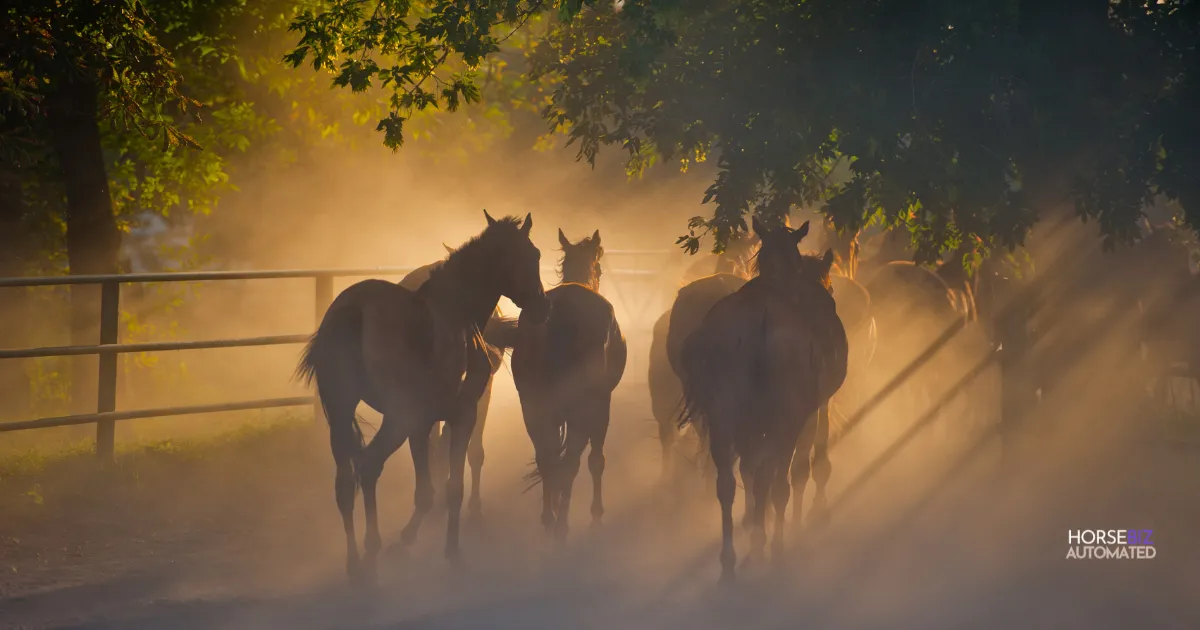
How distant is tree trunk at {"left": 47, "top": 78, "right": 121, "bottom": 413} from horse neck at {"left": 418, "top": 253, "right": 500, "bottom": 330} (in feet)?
21.6

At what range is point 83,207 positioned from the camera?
12.2 m

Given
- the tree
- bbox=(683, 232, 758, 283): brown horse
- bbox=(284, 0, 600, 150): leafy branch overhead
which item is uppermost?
bbox=(284, 0, 600, 150): leafy branch overhead

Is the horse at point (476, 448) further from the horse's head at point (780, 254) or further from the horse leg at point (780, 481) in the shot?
the horse leg at point (780, 481)

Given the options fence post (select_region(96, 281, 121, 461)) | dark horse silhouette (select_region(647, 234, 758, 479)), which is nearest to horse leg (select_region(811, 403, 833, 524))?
dark horse silhouette (select_region(647, 234, 758, 479))

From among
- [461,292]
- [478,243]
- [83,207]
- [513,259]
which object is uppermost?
[83,207]

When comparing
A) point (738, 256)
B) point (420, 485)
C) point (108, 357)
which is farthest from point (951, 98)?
point (108, 357)

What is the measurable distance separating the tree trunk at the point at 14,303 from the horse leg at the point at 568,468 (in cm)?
887

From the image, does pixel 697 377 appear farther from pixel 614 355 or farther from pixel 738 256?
pixel 738 256

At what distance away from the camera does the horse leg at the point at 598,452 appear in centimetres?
825

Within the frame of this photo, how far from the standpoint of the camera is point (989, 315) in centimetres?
1185

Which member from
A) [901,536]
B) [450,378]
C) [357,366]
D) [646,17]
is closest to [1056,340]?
[901,536]

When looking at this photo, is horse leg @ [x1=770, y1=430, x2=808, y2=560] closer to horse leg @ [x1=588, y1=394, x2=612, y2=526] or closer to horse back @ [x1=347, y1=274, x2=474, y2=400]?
horse leg @ [x1=588, y1=394, x2=612, y2=526]

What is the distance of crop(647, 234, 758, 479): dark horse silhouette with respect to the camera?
30.0 ft

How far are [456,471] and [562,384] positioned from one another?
45.6 inches
